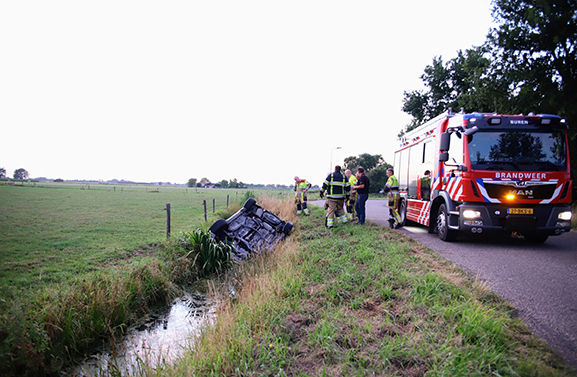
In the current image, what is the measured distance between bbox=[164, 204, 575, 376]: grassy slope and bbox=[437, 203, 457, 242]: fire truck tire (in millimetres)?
2803

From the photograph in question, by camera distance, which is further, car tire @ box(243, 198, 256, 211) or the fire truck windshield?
car tire @ box(243, 198, 256, 211)

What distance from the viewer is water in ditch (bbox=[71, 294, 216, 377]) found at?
163 inches

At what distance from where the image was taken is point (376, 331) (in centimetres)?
321

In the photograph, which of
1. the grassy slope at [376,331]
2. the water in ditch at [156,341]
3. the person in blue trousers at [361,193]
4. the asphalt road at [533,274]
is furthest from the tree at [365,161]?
the grassy slope at [376,331]

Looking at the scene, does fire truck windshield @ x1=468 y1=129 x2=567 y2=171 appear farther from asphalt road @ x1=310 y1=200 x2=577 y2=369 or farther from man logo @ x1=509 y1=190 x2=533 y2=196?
asphalt road @ x1=310 y1=200 x2=577 y2=369

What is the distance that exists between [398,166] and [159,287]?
31.9 ft

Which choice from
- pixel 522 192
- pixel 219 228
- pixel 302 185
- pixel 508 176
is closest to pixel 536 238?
pixel 522 192

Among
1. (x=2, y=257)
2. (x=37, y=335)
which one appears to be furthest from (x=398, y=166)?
(x=2, y=257)

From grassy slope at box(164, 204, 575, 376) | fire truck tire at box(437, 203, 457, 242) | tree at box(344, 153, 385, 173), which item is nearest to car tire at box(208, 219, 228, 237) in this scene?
grassy slope at box(164, 204, 575, 376)

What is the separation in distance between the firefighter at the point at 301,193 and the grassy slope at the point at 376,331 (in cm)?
1061

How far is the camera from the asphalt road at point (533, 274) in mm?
3236

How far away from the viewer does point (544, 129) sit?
23.2ft

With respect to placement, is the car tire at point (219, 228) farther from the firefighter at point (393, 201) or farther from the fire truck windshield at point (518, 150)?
the fire truck windshield at point (518, 150)

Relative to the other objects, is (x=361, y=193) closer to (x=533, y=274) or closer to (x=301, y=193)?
(x=301, y=193)
